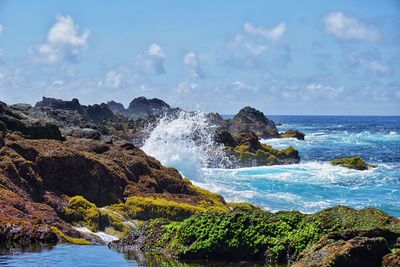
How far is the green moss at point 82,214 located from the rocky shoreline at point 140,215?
0.09ft

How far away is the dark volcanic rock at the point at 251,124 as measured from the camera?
96.3 m

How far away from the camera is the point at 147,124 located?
8438 cm

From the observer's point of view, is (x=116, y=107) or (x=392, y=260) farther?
(x=116, y=107)

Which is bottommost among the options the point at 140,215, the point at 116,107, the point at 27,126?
the point at 140,215

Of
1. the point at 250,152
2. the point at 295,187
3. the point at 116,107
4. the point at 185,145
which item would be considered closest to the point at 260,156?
the point at 250,152

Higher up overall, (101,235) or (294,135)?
(294,135)

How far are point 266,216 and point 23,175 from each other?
28.5 feet

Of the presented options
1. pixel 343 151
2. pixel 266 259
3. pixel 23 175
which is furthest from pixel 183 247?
pixel 343 151

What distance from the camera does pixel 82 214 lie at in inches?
709

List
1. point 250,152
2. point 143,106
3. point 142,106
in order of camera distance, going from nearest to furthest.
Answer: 1. point 250,152
2. point 143,106
3. point 142,106

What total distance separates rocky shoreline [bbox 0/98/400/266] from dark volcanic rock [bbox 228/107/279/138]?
2680 inches

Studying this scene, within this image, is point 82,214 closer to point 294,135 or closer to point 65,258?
point 65,258

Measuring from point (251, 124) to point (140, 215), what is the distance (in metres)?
81.8

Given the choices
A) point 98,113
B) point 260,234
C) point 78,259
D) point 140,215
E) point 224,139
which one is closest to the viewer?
point 78,259
